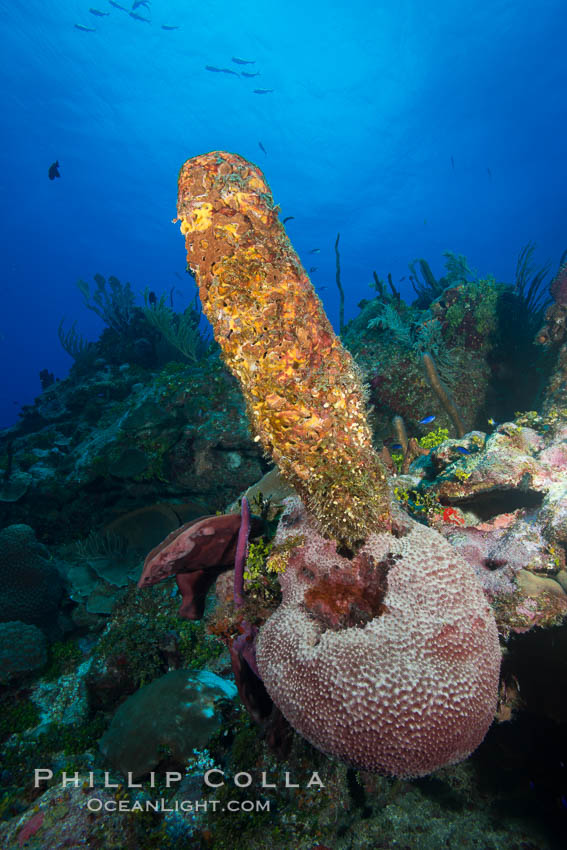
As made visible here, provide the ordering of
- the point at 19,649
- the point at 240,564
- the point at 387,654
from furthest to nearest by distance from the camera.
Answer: the point at 19,649
the point at 240,564
the point at 387,654

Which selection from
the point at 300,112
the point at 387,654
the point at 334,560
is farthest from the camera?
the point at 300,112

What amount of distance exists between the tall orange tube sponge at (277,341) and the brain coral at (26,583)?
7.10 m

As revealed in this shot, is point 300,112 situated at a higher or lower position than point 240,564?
higher

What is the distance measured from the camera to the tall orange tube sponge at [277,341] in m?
2.03

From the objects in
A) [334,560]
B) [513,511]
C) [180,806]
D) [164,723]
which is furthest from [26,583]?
[513,511]

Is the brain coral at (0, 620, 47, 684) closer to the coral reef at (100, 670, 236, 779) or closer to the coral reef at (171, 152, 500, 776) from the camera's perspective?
the coral reef at (100, 670, 236, 779)

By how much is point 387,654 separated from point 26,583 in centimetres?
759

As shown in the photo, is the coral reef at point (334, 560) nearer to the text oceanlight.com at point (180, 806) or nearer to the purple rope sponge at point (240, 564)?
the purple rope sponge at point (240, 564)

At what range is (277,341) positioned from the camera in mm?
2062

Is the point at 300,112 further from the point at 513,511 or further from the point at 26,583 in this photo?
the point at 513,511

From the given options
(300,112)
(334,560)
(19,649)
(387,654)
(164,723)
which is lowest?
(164,723)

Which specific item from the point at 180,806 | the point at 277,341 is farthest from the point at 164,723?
the point at 277,341

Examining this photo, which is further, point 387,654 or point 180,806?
point 180,806

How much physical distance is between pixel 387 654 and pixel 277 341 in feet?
Answer: 5.98
